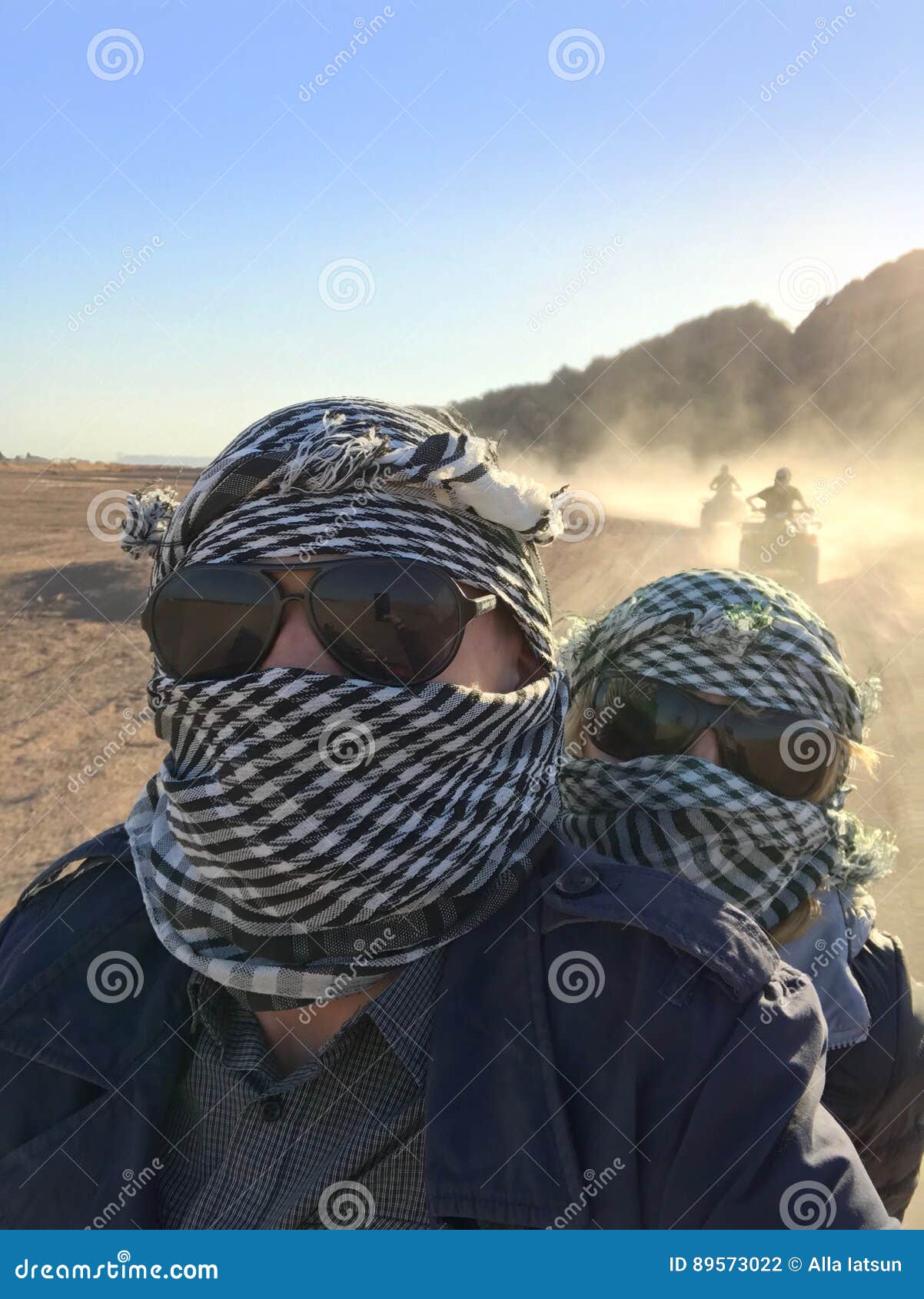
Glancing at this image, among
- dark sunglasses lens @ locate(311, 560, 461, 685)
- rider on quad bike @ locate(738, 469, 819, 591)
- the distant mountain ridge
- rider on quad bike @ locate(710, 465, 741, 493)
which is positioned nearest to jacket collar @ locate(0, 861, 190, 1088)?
dark sunglasses lens @ locate(311, 560, 461, 685)

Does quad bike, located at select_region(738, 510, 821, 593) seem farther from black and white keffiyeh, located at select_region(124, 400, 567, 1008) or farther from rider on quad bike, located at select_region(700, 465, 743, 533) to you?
black and white keffiyeh, located at select_region(124, 400, 567, 1008)

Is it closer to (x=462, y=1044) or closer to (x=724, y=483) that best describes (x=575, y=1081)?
(x=462, y=1044)

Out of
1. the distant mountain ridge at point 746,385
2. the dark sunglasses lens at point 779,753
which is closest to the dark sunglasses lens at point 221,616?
the dark sunglasses lens at point 779,753

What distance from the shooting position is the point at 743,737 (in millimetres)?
2141

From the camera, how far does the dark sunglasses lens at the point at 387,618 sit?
4.90 feet

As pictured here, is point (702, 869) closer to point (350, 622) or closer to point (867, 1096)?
point (867, 1096)

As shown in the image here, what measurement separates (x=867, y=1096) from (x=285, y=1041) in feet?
3.89

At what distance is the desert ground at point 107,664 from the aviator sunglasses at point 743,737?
29.9 inches

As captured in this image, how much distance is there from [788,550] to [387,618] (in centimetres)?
1177

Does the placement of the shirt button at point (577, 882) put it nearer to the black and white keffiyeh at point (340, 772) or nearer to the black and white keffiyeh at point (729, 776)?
the black and white keffiyeh at point (340, 772)

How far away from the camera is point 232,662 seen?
154cm

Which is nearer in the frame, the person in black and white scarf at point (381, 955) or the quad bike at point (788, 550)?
the person in black and white scarf at point (381, 955)

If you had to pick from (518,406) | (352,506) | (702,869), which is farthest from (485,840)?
(518,406)

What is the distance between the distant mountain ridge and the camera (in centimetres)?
3859
